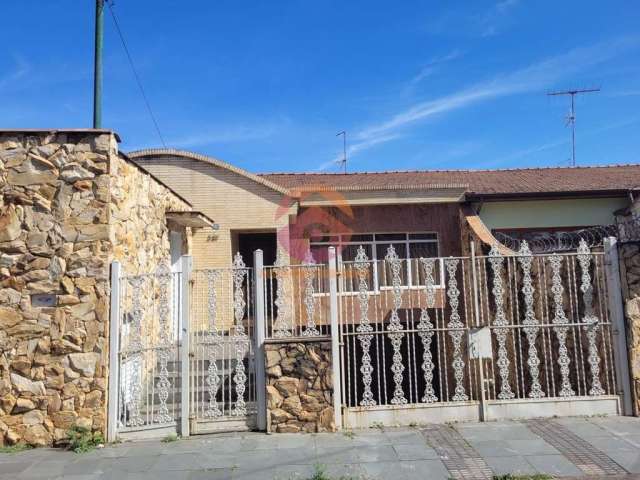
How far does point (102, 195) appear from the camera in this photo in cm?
661

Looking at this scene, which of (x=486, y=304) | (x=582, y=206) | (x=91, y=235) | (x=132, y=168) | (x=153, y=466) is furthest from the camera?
(x=582, y=206)

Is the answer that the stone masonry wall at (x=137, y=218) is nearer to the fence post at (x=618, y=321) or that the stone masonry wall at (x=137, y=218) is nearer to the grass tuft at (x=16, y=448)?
the grass tuft at (x=16, y=448)

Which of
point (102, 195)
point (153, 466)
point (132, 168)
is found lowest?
point (153, 466)

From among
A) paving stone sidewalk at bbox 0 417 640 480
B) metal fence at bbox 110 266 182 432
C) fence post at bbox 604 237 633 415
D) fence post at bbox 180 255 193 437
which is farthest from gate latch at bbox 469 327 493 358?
metal fence at bbox 110 266 182 432

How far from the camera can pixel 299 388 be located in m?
6.51

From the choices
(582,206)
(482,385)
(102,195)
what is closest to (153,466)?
(102,195)

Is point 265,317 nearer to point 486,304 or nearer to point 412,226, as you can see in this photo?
point 486,304

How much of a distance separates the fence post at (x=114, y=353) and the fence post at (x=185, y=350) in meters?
0.81

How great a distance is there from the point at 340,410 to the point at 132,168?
474 centimetres

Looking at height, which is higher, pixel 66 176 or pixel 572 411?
pixel 66 176

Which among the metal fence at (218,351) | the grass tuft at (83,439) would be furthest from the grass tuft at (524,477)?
the grass tuft at (83,439)

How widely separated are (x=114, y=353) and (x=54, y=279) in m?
1.26

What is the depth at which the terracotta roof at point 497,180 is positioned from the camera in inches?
504

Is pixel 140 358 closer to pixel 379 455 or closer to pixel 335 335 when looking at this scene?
pixel 335 335
